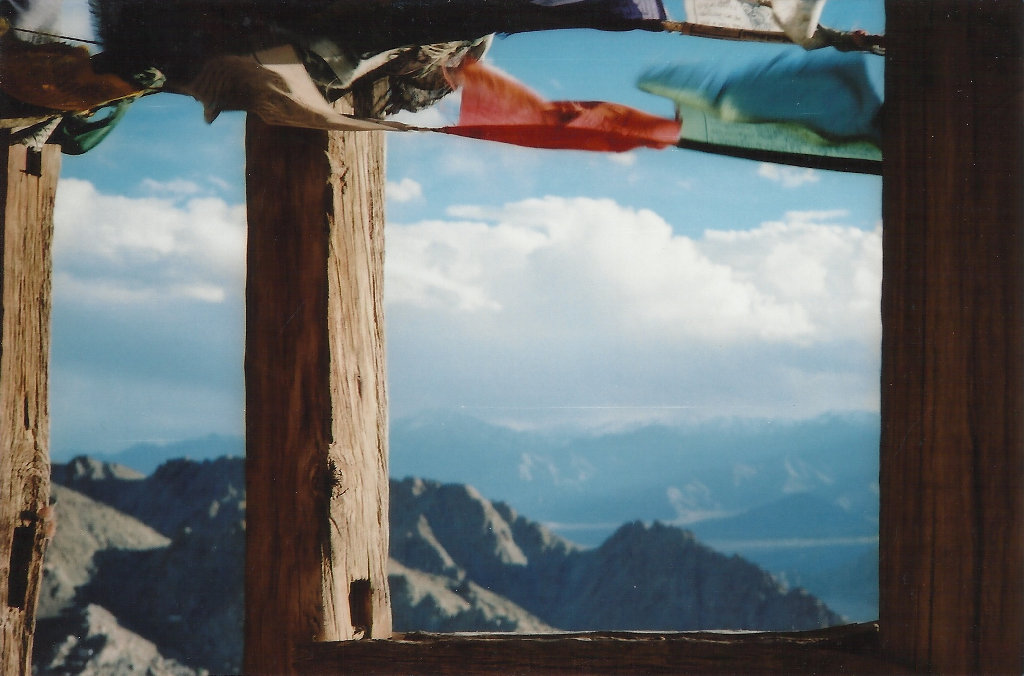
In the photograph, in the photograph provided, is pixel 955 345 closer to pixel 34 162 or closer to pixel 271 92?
pixel 271 92

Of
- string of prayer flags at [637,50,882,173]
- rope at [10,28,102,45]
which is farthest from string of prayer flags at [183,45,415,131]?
string of prayer flags at [637,50,882,173]

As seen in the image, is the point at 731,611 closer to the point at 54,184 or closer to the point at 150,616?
the point at 150,616

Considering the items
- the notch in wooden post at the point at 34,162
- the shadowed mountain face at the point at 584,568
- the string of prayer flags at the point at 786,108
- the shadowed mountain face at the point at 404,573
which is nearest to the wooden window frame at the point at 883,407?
the string of prayer flags at the point at 786,108

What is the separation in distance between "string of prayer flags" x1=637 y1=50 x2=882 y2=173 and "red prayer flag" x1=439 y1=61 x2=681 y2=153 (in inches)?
3.6

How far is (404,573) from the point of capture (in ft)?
36.0

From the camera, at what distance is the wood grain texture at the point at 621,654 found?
4.93 ft

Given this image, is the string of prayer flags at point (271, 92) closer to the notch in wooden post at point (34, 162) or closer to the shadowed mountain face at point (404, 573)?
the notch in wooden post at point (34, 162)

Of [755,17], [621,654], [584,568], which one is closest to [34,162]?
[755,17]

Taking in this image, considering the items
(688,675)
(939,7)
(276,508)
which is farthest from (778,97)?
(276,508)

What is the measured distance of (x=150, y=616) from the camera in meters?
10.4

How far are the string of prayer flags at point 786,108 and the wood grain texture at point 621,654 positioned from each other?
1104 mm

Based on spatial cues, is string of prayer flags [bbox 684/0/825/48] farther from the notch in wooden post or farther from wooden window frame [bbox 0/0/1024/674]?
the notch in wooden post

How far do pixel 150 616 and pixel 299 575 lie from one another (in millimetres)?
9967

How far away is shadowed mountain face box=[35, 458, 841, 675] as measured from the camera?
34.0 feet
